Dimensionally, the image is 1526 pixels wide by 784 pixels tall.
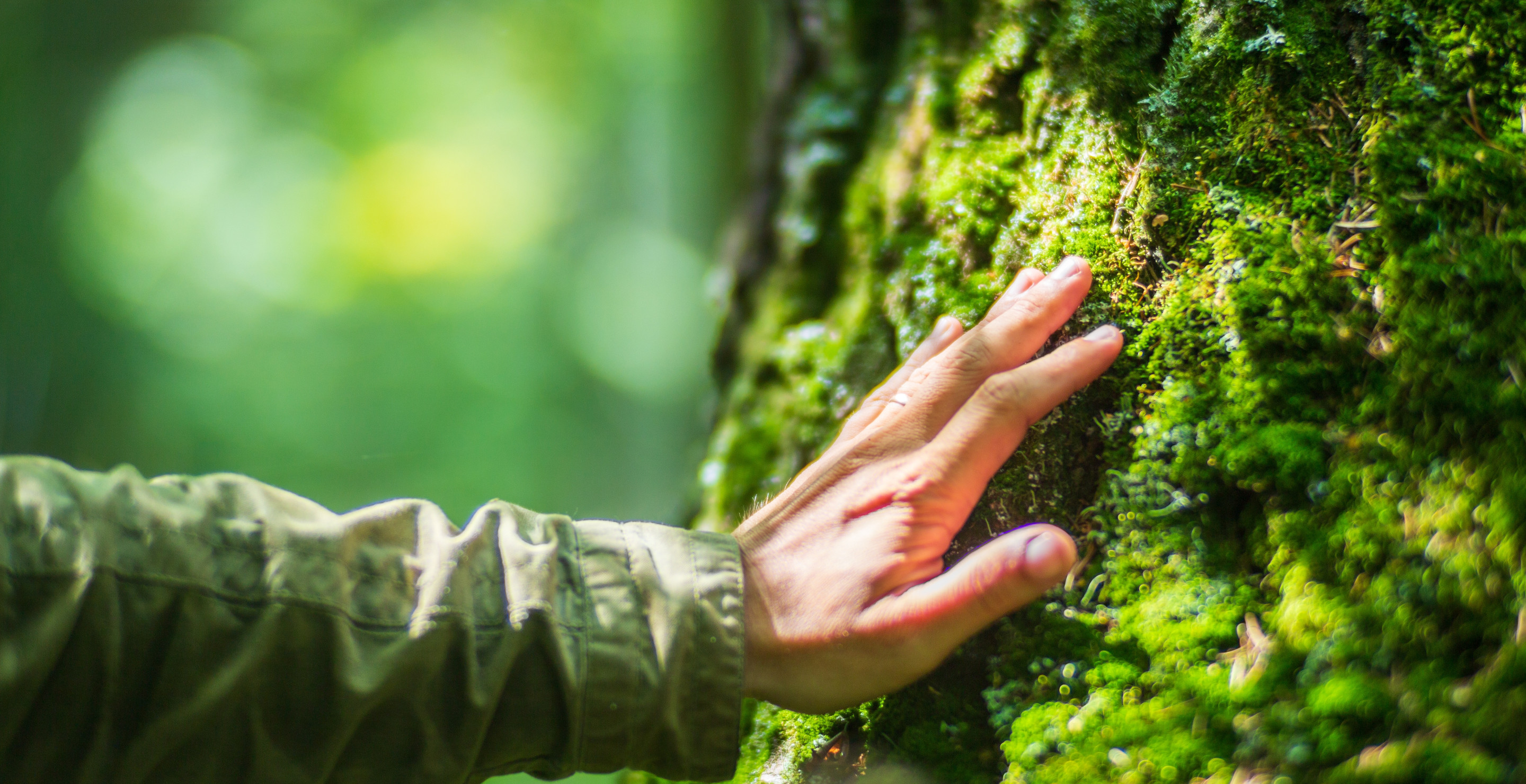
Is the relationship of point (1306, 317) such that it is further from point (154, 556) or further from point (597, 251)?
point (597, 251)

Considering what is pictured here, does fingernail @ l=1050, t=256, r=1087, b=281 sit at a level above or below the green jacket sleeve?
above

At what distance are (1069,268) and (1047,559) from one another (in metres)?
0.47

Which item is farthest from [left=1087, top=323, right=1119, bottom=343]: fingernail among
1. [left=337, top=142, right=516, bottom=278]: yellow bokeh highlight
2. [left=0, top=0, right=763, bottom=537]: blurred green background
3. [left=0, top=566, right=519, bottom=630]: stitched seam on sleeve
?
[left=337, top=142, right=516, bottom=278]: yellow bokeh highlight

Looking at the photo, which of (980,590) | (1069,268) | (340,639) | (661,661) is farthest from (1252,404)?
(340,639)

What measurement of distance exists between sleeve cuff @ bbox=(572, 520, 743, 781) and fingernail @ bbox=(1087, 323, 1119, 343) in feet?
1.99

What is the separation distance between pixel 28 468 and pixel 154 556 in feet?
0.53

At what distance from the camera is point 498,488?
9039mm

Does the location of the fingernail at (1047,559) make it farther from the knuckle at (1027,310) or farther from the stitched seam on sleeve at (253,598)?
the stitched seam on sleeve at (253,598)

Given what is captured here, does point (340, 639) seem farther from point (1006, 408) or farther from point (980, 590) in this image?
→ point (1006, 408)

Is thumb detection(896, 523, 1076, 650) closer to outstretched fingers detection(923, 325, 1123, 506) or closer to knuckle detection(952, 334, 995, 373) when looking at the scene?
outstretched fingers detection(923, 325, 1123, 506)

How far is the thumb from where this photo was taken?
0.86 metres

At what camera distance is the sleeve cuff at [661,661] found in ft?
3.12

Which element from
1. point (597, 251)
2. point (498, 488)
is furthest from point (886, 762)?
point (597, 251)

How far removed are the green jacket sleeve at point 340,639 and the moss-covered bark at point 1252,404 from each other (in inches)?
15.9
